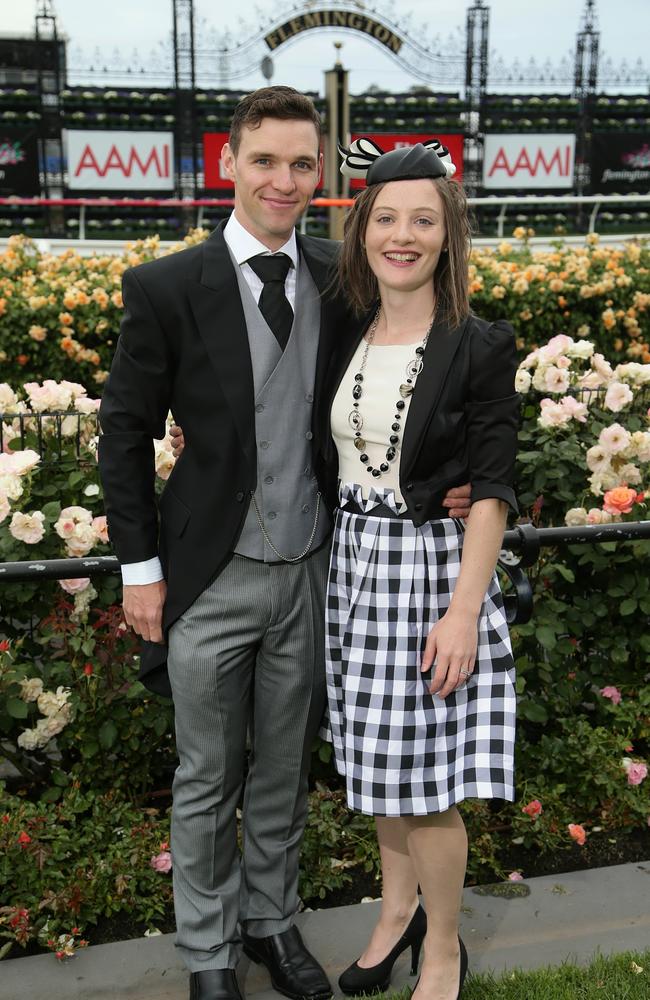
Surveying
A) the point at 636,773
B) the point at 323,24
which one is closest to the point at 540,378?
the point at 636,773

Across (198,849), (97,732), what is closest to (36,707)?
(97,732)

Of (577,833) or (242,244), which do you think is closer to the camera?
(242,244)

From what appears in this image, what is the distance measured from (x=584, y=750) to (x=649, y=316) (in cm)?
564

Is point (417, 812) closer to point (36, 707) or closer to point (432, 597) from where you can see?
point (432, 597)

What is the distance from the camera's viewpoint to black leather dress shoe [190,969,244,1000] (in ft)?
7.49

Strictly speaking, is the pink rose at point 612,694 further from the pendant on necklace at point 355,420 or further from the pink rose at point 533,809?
the pendant on necklace at point 355,420

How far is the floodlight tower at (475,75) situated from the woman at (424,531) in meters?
19.5

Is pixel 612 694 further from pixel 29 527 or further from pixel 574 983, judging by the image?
pixel 29 527

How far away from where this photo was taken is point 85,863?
270cm

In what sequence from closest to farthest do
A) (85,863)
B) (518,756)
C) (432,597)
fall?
(432,597) < (85,863) < (518,756)

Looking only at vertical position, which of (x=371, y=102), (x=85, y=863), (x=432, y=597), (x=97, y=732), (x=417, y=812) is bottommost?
(x=85, y=863)

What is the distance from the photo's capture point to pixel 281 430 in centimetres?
223

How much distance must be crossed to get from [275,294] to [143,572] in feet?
2.19

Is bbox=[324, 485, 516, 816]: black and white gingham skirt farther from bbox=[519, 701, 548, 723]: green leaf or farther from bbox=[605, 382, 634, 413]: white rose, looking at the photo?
bbox=[605, 382, 634, 413]: white rose
